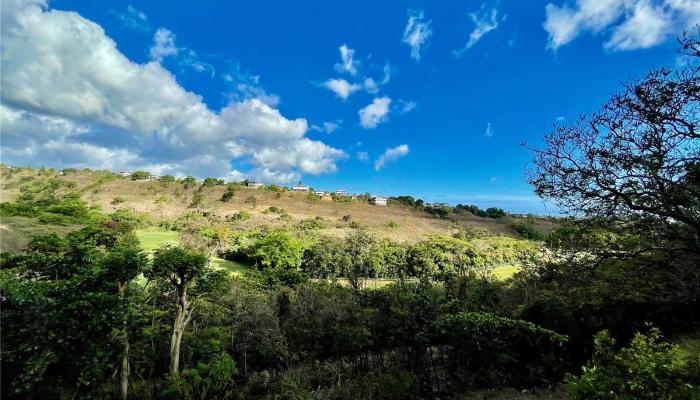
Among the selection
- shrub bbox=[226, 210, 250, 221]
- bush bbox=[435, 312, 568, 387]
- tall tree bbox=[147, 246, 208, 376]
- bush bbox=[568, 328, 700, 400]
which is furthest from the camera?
shrub bbox=[226, 210, 250, 221]

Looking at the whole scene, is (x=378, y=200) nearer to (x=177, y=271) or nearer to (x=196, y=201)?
(x=196, y=201)

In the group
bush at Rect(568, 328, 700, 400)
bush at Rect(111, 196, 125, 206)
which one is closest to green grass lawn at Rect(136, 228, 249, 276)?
bush at Rect(111, 196, 125, 206)

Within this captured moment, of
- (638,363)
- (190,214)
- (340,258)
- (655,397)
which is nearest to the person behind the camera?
(655,397)

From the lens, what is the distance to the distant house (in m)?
54.3

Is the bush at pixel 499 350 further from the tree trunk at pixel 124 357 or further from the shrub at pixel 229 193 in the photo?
the shrub at pixel 229 193

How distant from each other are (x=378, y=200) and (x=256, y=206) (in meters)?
20.8

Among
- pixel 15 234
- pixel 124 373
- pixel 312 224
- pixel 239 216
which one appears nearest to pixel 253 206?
pixel 239 216

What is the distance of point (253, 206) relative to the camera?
44344mm

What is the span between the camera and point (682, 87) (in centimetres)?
512

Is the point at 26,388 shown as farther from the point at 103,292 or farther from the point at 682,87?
the point at 682,87

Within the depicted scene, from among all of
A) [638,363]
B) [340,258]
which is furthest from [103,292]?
[340,258]

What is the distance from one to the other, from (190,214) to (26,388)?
37.4m

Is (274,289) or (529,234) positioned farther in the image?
(529,234)

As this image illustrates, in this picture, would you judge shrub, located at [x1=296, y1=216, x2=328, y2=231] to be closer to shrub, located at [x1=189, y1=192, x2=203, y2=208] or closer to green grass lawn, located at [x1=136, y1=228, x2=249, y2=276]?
green grass lawn, located at [x1=136, y1=228, x2=249, y2=276]
